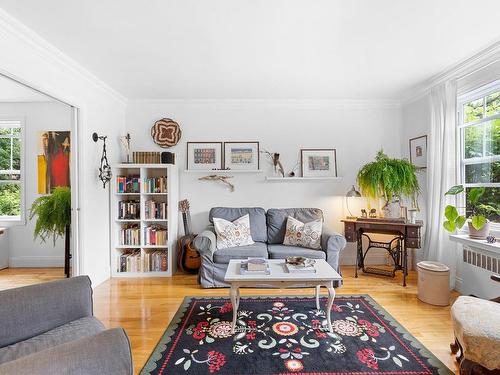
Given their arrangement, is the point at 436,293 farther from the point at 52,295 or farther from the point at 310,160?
the point at 52,295

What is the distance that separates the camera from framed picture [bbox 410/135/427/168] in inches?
139

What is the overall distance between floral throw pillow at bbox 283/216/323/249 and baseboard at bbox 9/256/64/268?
3354 mm

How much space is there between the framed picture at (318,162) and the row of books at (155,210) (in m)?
2.07

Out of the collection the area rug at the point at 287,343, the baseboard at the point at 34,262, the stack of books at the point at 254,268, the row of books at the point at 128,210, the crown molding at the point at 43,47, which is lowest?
the area rug at the point at 287,343

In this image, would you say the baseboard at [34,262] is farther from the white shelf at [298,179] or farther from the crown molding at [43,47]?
the white shelf at [298,179]

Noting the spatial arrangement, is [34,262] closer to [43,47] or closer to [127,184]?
[127,184]

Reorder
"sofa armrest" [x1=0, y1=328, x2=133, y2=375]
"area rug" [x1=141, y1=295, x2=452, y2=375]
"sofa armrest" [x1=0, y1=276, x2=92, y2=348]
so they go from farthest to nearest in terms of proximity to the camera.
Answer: "area rug" [x1=141, y1=295, x2=452, y2=375] → "sofa armrest" [x1=0, y1=276, x2=92, y2=348] → "sofa armrest" [x1=0, y1=328, x2=133, y2=375]

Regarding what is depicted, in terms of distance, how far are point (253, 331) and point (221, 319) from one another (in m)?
0.35

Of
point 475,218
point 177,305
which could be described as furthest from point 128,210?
point 475,218

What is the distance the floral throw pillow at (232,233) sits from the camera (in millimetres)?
3250

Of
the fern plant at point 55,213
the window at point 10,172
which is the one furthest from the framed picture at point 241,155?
the window at point 10,172

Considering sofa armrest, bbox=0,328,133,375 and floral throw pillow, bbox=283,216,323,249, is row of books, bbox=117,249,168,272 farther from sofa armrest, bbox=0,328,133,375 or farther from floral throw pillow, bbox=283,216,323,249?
sofa armrest, bbox=0,328,133,375

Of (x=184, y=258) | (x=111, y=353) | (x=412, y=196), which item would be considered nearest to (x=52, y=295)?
(x=111, y=353)

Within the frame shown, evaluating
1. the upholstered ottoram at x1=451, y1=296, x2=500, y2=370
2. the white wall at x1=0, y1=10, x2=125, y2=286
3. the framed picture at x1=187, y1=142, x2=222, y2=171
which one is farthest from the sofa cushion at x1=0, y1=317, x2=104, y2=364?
the framed picture at x1=187, y1=142, x2=222, y2=171
